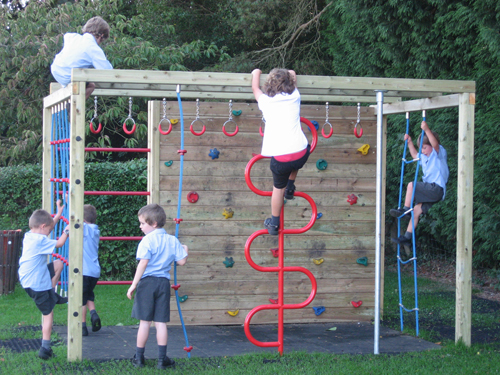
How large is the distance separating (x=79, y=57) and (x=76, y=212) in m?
1.35

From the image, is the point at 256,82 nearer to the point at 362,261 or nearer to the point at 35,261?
the point at 35,261

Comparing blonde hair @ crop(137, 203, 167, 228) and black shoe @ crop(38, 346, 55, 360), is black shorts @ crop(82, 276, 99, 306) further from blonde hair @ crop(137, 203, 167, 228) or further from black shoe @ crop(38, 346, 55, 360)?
blonde hair @ crop(137, 203, 167, 228)

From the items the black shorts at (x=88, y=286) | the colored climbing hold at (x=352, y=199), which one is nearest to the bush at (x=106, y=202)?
the black shorts at (x=88, y=286)

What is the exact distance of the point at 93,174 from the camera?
317 inches

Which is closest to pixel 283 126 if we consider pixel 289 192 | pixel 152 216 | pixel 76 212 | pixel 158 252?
pixel 289 192

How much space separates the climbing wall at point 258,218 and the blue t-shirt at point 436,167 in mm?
726

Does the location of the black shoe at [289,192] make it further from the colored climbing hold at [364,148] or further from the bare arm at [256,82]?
the colored climbing hold at [364,148]

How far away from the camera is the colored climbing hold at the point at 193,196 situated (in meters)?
5.98

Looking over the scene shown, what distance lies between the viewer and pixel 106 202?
26.3ft

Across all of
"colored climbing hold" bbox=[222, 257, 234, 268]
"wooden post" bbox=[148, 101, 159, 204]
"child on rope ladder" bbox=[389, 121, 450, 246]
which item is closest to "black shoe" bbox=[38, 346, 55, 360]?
"wooden post" bbox=[148, 101, 159, 204]

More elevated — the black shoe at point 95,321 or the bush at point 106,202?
the bush at point 106,202

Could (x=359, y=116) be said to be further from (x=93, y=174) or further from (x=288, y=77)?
(x=93, y=174)

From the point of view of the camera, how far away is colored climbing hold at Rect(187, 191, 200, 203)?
598 cm

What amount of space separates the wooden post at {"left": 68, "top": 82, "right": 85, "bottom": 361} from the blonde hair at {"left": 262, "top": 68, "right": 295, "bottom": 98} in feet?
4.87
